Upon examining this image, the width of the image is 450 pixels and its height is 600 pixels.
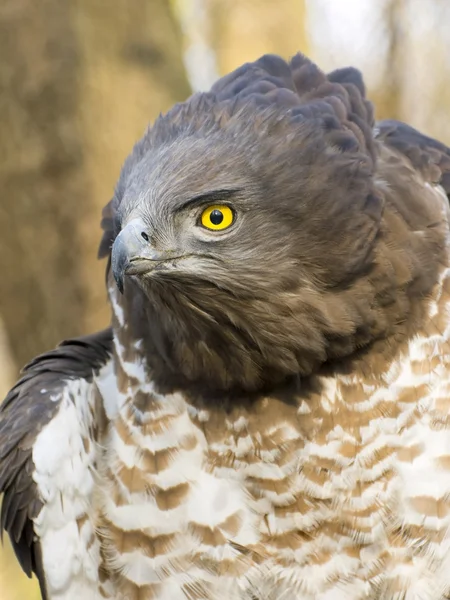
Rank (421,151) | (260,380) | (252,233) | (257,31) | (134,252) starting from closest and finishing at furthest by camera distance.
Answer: (134,252) < (252,233) < (260,380) < (421,151) < (257,31)

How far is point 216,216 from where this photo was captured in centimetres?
281

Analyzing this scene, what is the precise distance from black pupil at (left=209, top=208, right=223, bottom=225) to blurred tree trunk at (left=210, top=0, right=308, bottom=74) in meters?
7.10

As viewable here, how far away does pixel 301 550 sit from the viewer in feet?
11.0

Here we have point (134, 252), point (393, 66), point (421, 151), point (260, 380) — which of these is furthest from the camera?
point (393, 66)

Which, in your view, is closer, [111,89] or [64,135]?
[64,135]

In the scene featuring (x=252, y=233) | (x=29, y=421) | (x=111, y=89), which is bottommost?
(x=29, y=421)

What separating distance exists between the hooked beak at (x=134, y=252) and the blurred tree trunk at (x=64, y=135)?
2913mm

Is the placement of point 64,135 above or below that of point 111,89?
below

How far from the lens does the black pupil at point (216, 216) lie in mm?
2807

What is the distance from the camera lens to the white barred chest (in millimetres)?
3252

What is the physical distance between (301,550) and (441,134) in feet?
32.5

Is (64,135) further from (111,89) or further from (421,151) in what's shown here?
(421,151)

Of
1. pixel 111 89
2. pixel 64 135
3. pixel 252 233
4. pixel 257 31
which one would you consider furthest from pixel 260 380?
pixel 257 31

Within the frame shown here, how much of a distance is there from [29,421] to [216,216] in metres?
1.29
